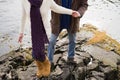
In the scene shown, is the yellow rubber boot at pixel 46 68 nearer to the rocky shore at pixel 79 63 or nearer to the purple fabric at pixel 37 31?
the purple fabric at pixel 37 31

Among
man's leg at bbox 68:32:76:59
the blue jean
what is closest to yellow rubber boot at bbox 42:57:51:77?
the blue jean

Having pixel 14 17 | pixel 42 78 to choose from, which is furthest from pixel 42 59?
pixel 14 17

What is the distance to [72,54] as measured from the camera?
7594 mm

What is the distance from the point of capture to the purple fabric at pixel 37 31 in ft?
18.4

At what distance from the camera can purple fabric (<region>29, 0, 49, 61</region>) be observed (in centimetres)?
562

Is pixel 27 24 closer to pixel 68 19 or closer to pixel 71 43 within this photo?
pixel 71 43

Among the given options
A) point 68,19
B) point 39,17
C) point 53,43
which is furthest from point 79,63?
point 39,17

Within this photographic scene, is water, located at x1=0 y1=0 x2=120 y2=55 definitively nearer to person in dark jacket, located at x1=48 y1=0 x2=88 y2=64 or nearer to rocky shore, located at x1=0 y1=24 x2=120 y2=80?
rocky shore, located at x1=0 y1=24 x2=120 y2=80

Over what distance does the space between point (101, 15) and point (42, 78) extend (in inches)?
452

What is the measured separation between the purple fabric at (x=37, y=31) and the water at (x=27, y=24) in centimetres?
529

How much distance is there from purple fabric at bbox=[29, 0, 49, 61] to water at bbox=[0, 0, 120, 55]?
208 inches

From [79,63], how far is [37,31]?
2.46 m

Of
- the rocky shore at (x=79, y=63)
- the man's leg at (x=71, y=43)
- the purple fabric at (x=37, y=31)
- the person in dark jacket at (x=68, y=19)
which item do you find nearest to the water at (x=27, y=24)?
the rocky shore at (x=79, y=63)

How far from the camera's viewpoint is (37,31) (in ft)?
19.0
